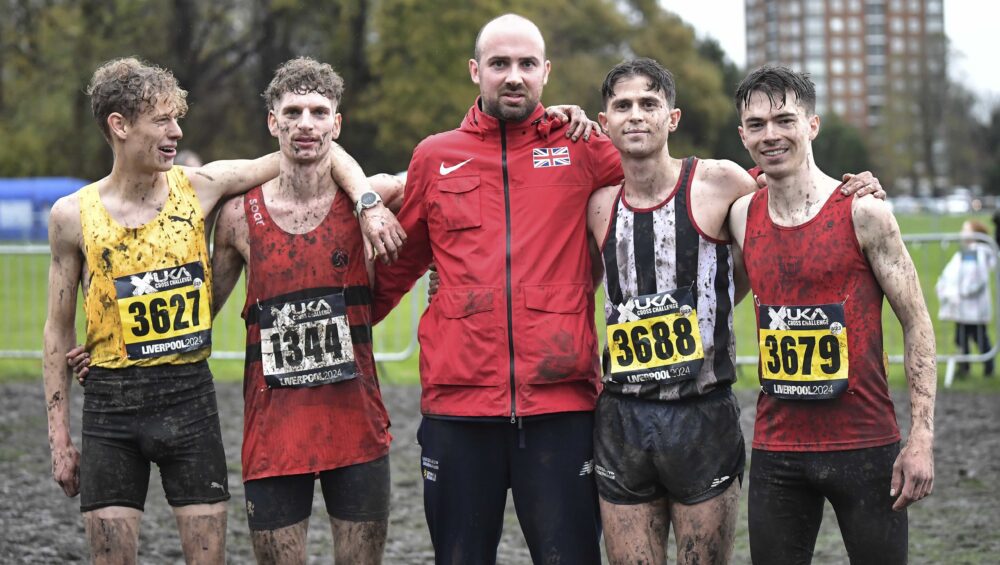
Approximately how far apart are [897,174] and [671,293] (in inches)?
2970

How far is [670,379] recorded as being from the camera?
4.22 metres

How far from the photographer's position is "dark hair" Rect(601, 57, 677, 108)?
438cm

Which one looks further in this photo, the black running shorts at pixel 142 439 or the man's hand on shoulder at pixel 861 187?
the black running shorts at pixel 142 439

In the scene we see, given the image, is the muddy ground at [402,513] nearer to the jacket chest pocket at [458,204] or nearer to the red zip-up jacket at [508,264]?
the red zip-up jacket at [508,264]

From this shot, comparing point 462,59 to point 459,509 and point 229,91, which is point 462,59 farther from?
point 459,509

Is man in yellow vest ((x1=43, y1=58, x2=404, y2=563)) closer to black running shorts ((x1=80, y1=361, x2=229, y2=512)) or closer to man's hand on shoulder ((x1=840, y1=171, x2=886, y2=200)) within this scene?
black running shorts ((x1=80, y1=361, x2=229, y2=512))

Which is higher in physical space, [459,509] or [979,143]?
[979,143]

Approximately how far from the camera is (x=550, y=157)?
14.8 feet

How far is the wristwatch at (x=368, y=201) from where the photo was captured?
4453 mm

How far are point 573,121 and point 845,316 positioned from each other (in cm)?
131

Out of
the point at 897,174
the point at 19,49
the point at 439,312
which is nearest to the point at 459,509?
the point at 439,312

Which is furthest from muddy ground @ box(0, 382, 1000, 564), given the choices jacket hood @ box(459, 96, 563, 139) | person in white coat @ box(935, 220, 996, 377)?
jacket hood @ box(459, 96, 563, 139)

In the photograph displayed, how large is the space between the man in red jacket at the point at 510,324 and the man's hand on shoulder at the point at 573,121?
4 cm

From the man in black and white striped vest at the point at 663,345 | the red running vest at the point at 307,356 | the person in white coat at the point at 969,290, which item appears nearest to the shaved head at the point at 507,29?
the man in black and white striped vest at the point at 663,345
